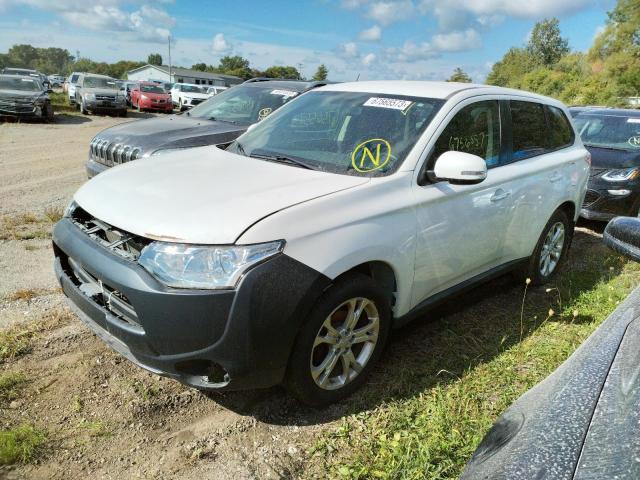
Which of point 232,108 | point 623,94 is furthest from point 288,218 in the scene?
point 623,94

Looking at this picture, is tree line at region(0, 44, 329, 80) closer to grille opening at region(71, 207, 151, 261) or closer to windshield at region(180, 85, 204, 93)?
windshield at region(180, 85, 204, 93)

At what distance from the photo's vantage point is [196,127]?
20.9 ft

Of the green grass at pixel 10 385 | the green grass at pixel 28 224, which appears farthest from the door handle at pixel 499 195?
the green grass at pixel 28 224

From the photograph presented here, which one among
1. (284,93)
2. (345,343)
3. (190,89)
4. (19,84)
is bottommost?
(345,343)

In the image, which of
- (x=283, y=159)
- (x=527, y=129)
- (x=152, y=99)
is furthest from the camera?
(x=152, y=99)

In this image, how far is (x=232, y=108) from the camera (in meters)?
7.07

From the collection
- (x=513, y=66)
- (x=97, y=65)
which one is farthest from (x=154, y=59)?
(x=513, y=66)

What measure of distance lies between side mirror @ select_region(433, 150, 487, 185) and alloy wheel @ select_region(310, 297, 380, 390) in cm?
88

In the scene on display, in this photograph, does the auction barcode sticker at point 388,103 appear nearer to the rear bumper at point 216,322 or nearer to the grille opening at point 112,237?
the rear bumper at point 216,322

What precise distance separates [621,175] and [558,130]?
9.23 ft

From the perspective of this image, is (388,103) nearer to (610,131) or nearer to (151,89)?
(610,131)

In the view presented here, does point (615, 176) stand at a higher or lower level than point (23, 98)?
lower

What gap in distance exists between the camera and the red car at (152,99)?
25.6 meters

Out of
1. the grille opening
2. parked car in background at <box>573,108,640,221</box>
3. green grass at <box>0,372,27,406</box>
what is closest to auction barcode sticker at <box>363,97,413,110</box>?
the grille opening
